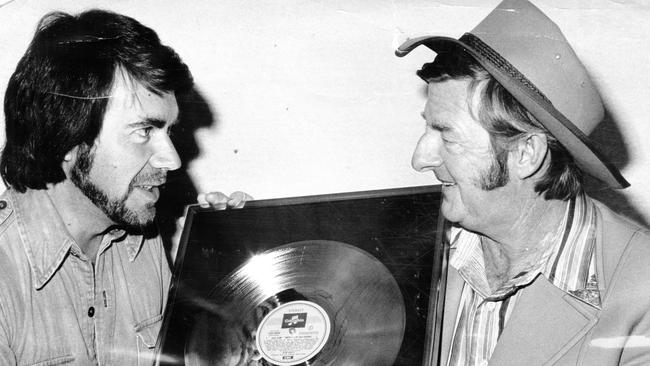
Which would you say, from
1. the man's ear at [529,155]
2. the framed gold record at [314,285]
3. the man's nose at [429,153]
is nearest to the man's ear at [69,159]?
the framed gold record at [314,285]

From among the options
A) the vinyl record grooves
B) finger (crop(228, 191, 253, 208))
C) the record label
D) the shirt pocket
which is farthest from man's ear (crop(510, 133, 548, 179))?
the shirt pocket

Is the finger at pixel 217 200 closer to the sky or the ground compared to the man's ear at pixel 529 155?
closer to the ground

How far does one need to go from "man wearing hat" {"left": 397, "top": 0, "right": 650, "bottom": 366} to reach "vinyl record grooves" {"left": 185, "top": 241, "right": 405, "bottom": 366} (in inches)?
5.9

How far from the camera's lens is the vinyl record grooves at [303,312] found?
1.15 m

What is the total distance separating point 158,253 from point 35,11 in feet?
1.88

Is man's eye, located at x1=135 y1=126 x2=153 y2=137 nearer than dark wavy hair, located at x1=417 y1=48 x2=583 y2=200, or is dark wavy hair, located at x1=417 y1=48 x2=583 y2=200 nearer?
dark wavy hair, located at x1=417 y1=48 x2=583 y2=200

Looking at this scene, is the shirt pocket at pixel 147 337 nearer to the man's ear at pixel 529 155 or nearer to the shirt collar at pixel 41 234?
the shirt collar at pixel 41 234

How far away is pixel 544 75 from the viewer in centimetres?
114

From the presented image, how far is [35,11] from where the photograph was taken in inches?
59.4

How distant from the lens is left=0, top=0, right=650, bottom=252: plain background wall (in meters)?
1.41

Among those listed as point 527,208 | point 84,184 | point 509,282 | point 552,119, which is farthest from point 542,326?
point 84,184

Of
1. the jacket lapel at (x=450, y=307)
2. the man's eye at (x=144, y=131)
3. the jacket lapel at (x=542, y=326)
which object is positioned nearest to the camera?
the jacket lapel at (x=542, y=326)

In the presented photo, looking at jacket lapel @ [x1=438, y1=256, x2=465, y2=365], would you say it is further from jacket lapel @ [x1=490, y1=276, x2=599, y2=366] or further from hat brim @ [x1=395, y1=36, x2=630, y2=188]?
hat brim @ [x1=395, y1=36, x2=630, y2=188]

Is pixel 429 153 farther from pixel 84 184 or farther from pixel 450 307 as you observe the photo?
pixel 84 184
